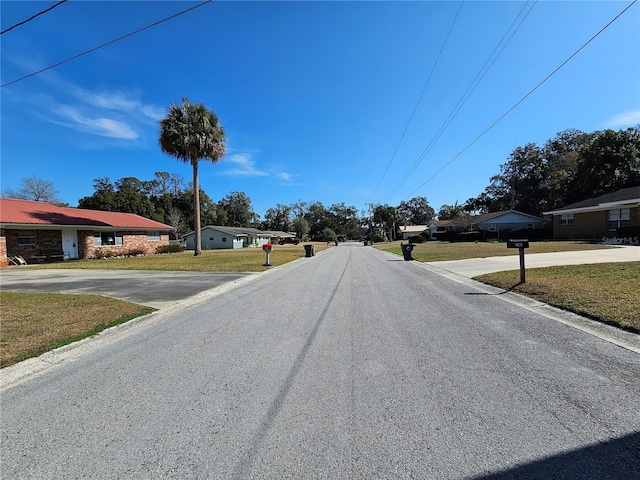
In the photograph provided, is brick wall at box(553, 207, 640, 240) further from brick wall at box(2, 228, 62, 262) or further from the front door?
brick wall at box(2, 228, 62, 262)

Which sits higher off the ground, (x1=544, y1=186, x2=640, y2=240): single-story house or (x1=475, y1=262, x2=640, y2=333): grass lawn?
(x1=544, y1=186, x2=640, y2=240): single-story house

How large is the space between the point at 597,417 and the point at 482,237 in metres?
48.6

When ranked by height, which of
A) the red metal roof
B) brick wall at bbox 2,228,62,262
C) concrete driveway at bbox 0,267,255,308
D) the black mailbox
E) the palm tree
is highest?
the palm tree

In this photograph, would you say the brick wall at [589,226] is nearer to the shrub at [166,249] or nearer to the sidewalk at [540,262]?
the sidewalk at [540,262]

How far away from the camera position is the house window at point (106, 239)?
1106 inches

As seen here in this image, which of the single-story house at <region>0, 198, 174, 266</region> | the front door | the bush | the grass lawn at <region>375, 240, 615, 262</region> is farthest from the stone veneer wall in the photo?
the grass lawn at <region>375, 240, 615, 262</region>

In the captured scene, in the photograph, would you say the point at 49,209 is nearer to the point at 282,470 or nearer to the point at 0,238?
the point at 0,238

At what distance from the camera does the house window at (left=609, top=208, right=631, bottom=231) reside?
85.6 ft

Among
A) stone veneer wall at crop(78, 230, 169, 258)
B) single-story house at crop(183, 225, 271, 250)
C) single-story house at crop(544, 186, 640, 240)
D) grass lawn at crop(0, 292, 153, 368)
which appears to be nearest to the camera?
grass lawn at crop(0, 292, 153, 368)

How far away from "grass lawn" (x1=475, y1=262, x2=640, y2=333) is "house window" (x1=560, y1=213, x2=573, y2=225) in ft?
87.7

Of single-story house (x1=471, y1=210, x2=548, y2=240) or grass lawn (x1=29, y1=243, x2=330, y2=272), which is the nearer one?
grass lawn (x1=29, y1=243, x2=330, y2=272)

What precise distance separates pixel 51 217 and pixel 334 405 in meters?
29.6

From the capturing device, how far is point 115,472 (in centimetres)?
229

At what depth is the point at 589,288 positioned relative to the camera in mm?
7695
